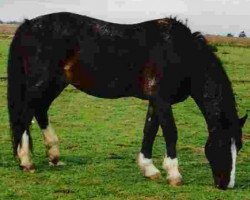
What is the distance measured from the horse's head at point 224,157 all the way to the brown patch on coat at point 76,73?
2.08 metres

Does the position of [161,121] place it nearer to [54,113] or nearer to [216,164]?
[216,164]

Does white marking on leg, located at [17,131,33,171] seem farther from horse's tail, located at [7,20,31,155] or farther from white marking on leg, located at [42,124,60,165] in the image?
white marking on leg, located at [42,124,60,165]

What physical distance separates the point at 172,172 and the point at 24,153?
7.52 ft

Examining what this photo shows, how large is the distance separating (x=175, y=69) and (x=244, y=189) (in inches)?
75.1

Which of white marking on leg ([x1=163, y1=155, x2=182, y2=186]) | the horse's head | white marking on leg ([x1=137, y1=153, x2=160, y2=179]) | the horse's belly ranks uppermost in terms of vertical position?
the horse's belly

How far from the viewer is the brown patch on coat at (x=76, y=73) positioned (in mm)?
8523

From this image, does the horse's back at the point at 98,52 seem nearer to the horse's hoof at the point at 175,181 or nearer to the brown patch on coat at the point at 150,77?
the brown patch on coat at the point at 150,77

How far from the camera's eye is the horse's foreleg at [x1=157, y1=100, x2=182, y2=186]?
799 cm

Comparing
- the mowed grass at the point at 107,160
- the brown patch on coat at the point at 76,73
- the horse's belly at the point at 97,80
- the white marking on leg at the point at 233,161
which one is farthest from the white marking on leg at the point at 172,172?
the brown patch on coat at the point at 76,73

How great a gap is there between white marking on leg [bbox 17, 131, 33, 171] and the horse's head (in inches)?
110

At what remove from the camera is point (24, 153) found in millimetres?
8648

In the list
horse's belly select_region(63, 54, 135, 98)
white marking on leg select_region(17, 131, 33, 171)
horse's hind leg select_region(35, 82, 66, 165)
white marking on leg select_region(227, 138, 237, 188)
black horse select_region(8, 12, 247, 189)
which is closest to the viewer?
white marking on leg select_region(227, 138, 237, 188)

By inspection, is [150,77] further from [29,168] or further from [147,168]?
[29,168]

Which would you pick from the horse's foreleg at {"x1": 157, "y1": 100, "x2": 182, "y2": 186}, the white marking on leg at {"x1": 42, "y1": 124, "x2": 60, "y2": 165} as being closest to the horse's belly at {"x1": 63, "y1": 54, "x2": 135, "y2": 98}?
the horse's foreleg at {"x1": 157, "y1": 100, "x2": 182, "y2": 186}
